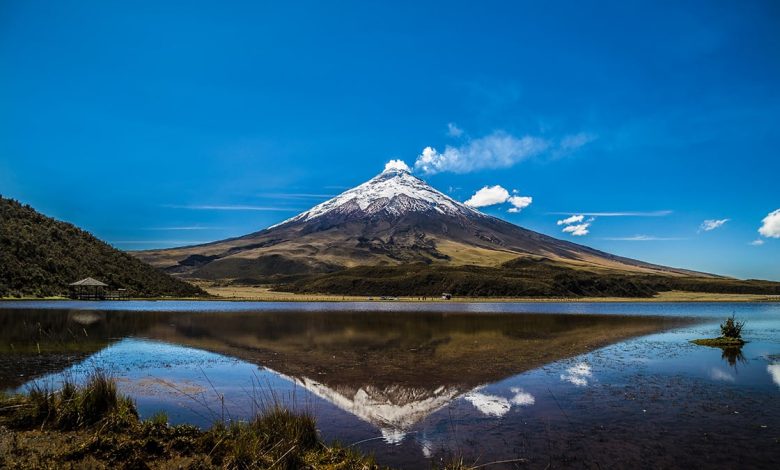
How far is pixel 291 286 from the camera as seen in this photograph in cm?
13900

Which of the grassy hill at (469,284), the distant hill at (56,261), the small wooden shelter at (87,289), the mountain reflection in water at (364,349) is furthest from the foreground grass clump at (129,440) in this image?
the grassy hill at (469,284)

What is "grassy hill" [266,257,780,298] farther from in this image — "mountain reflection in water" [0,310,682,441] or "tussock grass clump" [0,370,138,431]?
"tussock grass clump" [0,370,138,431]

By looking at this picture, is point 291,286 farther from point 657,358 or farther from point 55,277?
point 657,358

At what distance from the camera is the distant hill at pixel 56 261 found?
63028 mm

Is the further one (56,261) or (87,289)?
(56,261)

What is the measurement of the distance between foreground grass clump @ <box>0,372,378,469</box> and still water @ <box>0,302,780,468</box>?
101 centimetres

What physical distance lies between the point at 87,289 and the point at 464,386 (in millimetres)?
67711

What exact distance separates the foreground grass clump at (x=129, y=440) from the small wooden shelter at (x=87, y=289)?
64.4 metres

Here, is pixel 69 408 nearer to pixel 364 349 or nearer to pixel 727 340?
pixel 364 349

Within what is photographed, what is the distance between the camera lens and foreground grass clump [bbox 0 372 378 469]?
797 cm

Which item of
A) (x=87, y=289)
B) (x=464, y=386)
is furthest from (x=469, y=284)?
(x=464, y=386)

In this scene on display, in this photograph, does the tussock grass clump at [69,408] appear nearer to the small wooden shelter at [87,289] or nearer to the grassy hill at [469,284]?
the small wooden shelter at [87,289]

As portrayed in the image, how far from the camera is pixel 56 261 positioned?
69.6 meters

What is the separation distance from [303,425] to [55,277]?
73.5 meters
